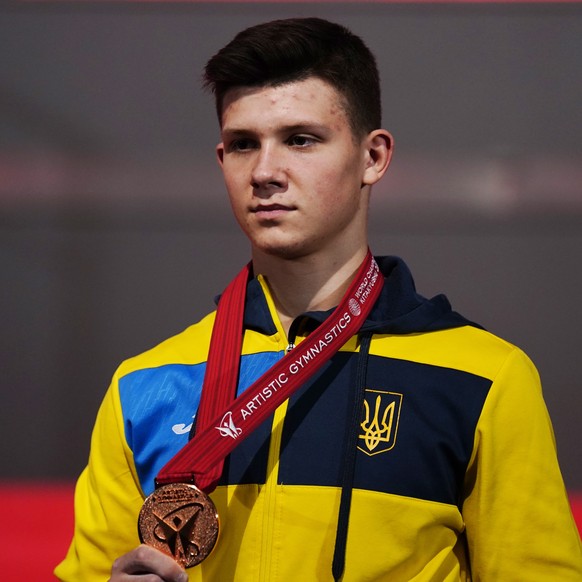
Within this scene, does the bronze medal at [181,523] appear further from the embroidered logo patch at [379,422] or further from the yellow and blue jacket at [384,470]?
the embroidered logo patch at [379,422]

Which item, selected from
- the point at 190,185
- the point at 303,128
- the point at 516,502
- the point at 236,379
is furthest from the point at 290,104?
the point at 190,185

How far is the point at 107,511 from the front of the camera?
1.72m

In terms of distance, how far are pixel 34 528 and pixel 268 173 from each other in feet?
4.75

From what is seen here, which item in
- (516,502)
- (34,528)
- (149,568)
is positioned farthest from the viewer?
(34,528)

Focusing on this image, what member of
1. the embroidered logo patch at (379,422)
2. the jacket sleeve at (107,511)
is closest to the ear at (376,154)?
the embroidered logo patch at (379,422)

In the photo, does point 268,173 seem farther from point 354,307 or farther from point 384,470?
point 384,470

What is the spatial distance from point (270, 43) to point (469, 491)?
0.78 m

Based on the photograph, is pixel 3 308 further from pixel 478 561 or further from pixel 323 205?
pixel 478 561

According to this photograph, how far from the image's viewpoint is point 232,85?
1726mm

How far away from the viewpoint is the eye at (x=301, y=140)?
1.66 meters

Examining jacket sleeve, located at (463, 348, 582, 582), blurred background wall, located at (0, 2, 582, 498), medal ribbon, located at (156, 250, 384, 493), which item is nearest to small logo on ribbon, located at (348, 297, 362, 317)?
medal ribbon, located at (156, 250, 384, 493)

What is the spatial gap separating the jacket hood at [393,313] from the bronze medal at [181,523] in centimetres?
33

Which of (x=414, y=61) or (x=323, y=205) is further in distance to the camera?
(x=414, y=61)

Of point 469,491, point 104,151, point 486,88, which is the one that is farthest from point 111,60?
point 469,491
